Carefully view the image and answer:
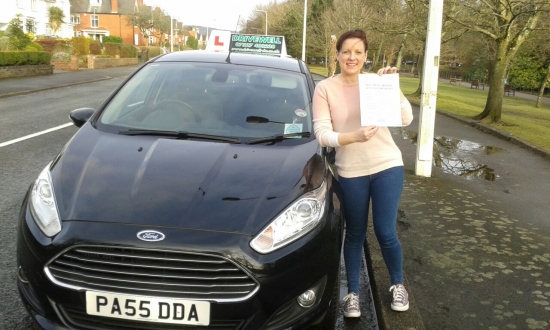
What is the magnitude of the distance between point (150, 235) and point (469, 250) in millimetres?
3199

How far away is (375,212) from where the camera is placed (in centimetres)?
340

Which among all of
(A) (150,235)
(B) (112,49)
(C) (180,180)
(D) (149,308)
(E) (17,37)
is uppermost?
(E) (17,37)

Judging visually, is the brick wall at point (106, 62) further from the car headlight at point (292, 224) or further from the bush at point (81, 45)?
the car headlight at point (292, 224)

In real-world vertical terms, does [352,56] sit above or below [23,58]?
above

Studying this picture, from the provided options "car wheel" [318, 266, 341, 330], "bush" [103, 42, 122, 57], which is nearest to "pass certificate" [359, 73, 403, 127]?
"car wheel" [318, 266, 341, 330]

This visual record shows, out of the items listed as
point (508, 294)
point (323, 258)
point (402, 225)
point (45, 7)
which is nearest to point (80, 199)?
point (323, 258)

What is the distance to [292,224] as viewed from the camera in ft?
9.12

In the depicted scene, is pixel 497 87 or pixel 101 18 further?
pixel 101 18

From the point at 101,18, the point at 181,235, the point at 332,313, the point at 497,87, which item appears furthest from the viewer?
the point at 101,18

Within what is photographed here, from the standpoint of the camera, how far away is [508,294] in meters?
3.89

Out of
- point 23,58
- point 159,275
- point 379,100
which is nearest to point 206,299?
point 159,275

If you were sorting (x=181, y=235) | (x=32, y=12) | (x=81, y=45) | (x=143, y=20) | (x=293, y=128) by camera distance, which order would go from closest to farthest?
1. (x=181, y=235)
2. (x=293, y=128)
3. (x=81, y=45)
4. (x=32, y=12)
5. (x=143, y=20)

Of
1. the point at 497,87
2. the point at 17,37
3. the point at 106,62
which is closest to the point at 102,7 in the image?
the point at 106,62

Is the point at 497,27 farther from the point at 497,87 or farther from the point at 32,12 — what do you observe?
the point at 32,12
